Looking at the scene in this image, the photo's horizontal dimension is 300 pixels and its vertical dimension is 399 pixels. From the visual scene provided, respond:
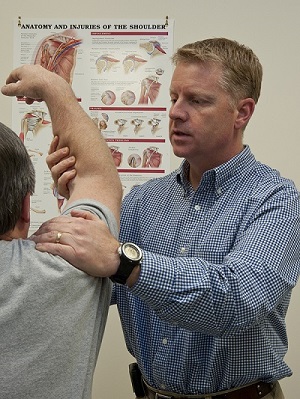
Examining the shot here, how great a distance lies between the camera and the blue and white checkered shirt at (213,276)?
1.44m

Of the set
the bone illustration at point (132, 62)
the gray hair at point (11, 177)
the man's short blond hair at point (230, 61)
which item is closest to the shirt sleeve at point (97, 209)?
the gray hair at point (11, 177)

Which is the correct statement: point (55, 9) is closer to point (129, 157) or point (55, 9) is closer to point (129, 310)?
point (129, 157)

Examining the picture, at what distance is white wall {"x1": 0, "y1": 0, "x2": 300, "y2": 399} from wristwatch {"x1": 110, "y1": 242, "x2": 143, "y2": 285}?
174cm

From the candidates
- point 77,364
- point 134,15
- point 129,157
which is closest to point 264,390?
point 77,364

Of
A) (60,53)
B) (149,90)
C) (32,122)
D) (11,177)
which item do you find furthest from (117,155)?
(11,177)

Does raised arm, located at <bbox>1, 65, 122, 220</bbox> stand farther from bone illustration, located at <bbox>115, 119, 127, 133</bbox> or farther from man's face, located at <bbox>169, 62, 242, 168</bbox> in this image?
bone illustration, located at <bbox>115, 119, 127, 133</bbox>

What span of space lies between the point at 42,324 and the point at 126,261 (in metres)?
0.31

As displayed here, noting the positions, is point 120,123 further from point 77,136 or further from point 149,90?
point 77,136

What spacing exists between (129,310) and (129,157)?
1299 millimetres

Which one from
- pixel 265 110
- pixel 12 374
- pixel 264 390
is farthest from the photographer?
pixel 265 110

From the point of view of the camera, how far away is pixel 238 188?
188 cm

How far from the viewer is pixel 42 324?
3.51 feet

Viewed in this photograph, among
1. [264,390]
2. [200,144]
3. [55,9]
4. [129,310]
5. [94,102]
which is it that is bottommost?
[264,390]

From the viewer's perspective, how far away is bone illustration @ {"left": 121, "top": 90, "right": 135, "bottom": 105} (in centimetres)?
309
